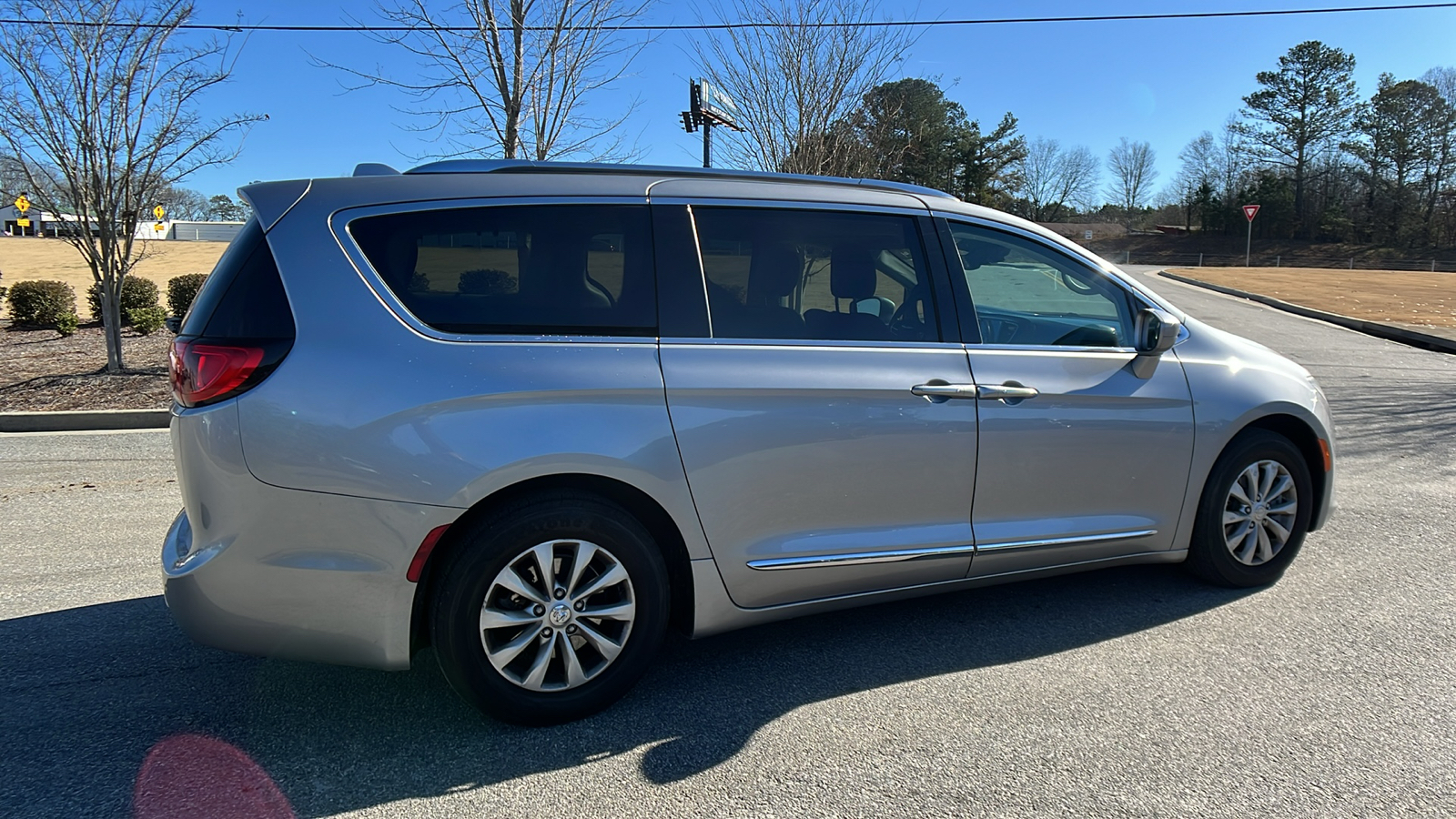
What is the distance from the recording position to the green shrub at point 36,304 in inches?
602

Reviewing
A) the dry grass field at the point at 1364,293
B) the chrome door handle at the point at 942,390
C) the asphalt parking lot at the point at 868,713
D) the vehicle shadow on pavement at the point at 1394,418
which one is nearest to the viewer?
the asphalt parking lot at the point at 868,713

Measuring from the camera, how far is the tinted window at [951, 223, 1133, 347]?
12.4 ft

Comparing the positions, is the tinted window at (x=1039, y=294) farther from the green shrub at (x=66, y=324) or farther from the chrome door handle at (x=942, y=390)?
the green shrub at (x=66, y=324)

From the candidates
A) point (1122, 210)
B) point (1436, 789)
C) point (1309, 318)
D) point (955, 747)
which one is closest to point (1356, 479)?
point (1436, 789)

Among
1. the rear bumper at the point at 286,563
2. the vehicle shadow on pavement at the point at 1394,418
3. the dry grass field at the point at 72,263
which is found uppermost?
the dry grass field at the point at 72,263

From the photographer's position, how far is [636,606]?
3043mm

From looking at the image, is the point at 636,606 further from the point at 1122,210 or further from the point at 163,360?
the point at 1122,210

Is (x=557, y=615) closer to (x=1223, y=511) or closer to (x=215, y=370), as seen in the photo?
(x=215, y=370)

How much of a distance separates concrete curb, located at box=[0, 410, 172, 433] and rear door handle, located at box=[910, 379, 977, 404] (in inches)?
318

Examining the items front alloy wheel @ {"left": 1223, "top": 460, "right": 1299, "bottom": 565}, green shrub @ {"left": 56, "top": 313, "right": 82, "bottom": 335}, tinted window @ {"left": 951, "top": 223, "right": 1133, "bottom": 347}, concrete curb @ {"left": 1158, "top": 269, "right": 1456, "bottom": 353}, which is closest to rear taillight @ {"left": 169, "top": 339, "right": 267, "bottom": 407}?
tinted window @ {"left": 951, "top": 223, "right": 1133, "bottom": 347}

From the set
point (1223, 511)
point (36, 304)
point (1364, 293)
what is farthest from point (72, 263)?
point (1364, 293)

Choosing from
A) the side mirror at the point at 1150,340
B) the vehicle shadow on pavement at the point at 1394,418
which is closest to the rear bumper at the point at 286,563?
the side mirror at the point at 1150,340

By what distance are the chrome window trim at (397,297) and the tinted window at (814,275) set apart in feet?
1.31

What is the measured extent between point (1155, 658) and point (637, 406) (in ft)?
7.41
